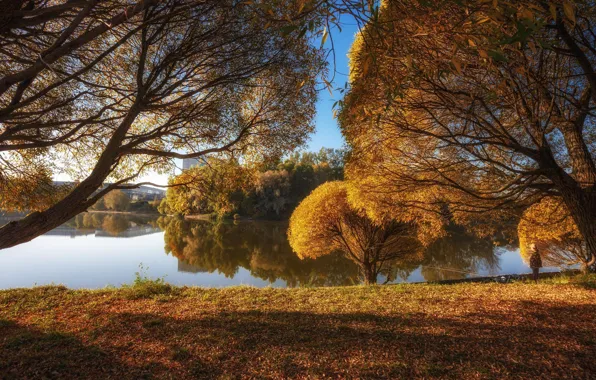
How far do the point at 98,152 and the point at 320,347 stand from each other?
22.7ft

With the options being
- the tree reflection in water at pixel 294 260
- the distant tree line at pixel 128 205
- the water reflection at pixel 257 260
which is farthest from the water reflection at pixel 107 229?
the distant tree line at pixel 128 205

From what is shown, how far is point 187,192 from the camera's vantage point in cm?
643

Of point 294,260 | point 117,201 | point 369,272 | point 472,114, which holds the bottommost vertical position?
point 294,260

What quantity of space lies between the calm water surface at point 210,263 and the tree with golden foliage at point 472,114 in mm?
8892

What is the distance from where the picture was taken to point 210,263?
1880 centimetres

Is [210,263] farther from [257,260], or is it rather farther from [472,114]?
[472,114]

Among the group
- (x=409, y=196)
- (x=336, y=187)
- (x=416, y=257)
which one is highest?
(x=336, y=187)

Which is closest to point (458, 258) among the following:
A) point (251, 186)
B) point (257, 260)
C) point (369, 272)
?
point (369, 272)

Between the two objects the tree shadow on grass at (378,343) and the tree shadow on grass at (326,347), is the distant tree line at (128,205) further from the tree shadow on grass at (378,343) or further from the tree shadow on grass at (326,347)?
the tree shadow on grass at (378,343)

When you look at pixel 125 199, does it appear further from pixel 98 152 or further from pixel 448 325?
pixel 448 325

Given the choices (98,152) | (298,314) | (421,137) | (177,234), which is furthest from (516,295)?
(177,234)

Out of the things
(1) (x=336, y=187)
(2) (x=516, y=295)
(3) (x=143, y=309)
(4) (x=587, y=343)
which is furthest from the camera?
(1) (x=336, y=187)

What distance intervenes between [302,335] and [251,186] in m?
4.26

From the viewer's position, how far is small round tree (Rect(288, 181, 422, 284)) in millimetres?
13469
